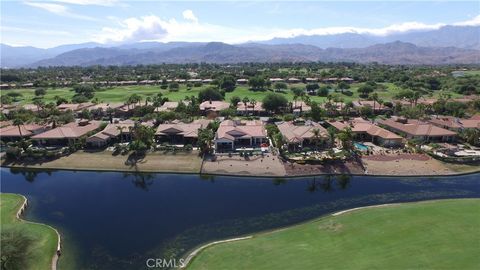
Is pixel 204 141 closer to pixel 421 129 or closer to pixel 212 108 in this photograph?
pixel 212 108

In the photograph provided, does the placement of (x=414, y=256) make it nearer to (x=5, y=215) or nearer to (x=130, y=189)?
(x=130, y=189)

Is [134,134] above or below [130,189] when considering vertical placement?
above

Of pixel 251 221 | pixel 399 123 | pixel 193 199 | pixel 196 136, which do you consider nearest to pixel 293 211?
pixel 251 221

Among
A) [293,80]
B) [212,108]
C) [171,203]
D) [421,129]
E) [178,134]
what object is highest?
[293,80]

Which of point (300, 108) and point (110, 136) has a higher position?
point (300, 108)

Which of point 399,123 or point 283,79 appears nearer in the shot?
point 399,123

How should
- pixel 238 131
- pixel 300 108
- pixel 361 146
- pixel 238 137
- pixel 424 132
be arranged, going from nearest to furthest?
1. pixel 361 146
2. pixel 238 137
3. pixel 238 131
4. pixel 424 132
5. pixel 300 108

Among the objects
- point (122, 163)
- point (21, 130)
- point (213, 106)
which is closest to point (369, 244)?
point (122, 163)
